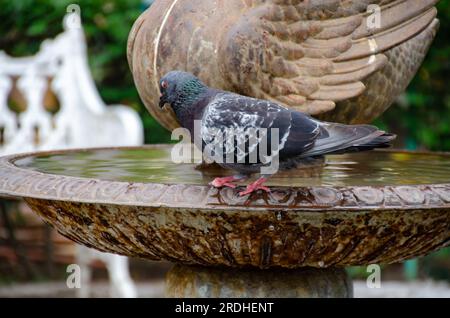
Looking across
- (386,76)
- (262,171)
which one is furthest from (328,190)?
(386,76)

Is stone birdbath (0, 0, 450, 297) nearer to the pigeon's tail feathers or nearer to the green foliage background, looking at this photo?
the pigeon's tail feathers

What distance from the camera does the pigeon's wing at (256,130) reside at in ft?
7.45

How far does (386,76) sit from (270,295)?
0.86 meters

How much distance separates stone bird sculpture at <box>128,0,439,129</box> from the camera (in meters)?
2.81

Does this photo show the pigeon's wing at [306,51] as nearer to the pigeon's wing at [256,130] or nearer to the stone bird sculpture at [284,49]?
the stone bird sculpture at [284,49]

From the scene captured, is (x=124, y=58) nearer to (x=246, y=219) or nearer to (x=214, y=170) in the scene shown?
(x=214, y=170)

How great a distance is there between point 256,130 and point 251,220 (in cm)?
22

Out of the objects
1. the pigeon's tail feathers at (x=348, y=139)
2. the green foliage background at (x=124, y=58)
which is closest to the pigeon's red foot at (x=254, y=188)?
the pigeon's tail feathers at (x=348, y=139)

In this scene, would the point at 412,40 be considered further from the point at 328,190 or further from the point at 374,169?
the point at 328,190

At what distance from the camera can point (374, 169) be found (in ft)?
9.80

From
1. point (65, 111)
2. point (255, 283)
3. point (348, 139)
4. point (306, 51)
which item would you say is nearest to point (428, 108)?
point (65, 111)

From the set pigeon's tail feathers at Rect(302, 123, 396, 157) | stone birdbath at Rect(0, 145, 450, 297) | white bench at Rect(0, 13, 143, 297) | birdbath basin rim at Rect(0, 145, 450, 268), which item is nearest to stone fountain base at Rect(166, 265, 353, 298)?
stone birdbath at Rect(0, 145, 450, 297)

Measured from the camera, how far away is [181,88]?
2.51m
